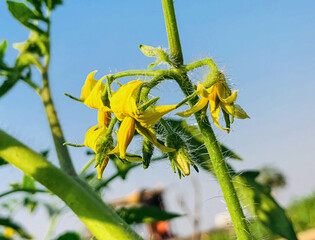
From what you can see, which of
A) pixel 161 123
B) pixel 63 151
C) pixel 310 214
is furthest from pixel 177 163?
pixel 310 214

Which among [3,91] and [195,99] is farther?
[3,91]

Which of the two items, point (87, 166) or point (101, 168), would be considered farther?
point (87, 166)

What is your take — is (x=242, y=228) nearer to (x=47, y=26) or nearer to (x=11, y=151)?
(x=11, y=151)

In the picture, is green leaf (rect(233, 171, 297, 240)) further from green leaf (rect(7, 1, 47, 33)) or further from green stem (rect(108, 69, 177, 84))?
green leaf (rect(7, 1, 47, 33))

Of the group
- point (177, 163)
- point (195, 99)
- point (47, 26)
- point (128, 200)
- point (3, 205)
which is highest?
point (47, 26)

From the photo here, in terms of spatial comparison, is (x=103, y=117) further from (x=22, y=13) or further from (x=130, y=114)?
(x=22, y=13)

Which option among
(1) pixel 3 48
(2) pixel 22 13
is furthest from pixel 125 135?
(1) pixel 3 48

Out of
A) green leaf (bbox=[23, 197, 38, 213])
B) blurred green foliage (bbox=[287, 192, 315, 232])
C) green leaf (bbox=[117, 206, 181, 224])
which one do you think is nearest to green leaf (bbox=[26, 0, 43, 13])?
green leaf (bbox=[117, 206, 181, 224])
